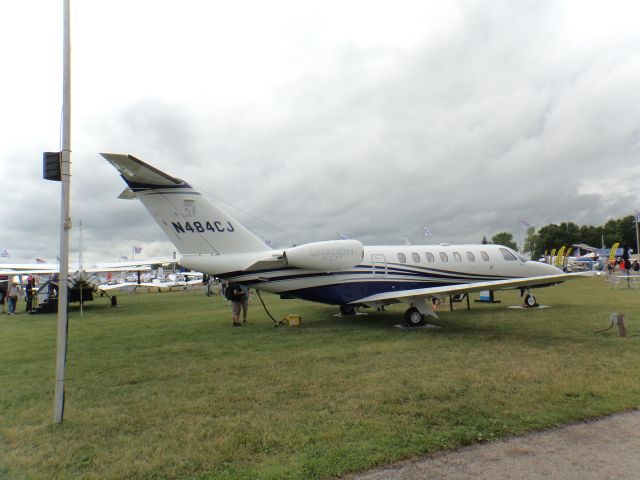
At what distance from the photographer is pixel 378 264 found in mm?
14438

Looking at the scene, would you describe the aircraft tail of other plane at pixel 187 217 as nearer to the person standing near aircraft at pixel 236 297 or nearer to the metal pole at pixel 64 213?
the person standing near aircraft at pixel 236 297

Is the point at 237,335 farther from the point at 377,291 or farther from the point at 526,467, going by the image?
the point at 526,467

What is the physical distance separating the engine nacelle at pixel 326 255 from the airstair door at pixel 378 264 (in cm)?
81

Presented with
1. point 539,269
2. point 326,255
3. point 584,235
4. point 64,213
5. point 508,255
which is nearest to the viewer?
point 64,213

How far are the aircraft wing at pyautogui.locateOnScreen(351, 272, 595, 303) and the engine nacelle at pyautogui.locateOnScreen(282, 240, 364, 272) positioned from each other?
1.44 m

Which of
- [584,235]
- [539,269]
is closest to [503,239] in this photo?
[584,235]

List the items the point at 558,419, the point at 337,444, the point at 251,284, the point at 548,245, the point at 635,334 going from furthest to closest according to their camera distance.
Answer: the point at 548,245
the point at 251,284
the point at 635,334
the point at 558,419
the point at 337,444

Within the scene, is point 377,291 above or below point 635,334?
above

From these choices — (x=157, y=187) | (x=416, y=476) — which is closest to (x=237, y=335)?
(x=157, y=187)

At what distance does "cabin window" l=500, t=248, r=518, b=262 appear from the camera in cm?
1725

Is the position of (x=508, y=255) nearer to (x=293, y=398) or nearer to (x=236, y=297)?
(x=236, y=297)

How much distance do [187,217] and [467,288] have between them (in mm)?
8338

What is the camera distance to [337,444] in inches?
173

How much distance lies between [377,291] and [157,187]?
773 centimetres
